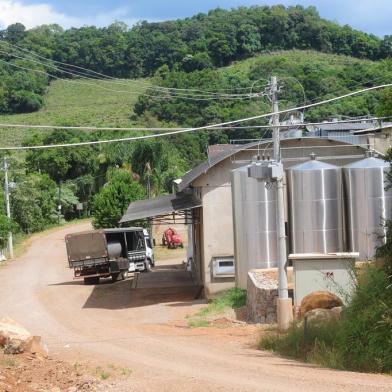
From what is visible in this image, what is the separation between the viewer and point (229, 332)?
22.6 meters

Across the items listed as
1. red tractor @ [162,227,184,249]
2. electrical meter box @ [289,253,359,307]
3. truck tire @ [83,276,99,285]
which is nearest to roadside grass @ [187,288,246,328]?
electrical meter box @ [289,253,359,307]

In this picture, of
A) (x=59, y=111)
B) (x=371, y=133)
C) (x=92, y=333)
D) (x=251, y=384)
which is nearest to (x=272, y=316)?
(x=92, y=333)

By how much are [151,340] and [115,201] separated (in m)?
39.7

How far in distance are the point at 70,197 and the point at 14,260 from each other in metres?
29.7

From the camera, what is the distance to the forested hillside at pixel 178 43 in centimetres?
12162

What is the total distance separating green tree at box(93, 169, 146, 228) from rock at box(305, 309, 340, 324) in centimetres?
4013

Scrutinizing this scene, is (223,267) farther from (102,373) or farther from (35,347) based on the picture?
(102,373)

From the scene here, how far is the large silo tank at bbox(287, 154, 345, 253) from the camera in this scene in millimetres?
26969

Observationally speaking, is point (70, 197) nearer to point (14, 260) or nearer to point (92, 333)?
point (14, 260)

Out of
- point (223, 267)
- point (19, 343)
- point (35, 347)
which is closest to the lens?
point (19, 343)

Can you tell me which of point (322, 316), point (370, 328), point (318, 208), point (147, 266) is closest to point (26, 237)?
point (147, 266)

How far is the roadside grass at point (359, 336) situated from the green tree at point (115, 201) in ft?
138

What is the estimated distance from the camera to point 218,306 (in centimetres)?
2714

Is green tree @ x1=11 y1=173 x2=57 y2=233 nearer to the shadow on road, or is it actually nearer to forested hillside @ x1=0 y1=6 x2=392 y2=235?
forested hillside @ x1=0 y1=6 x2=392 y2=235
